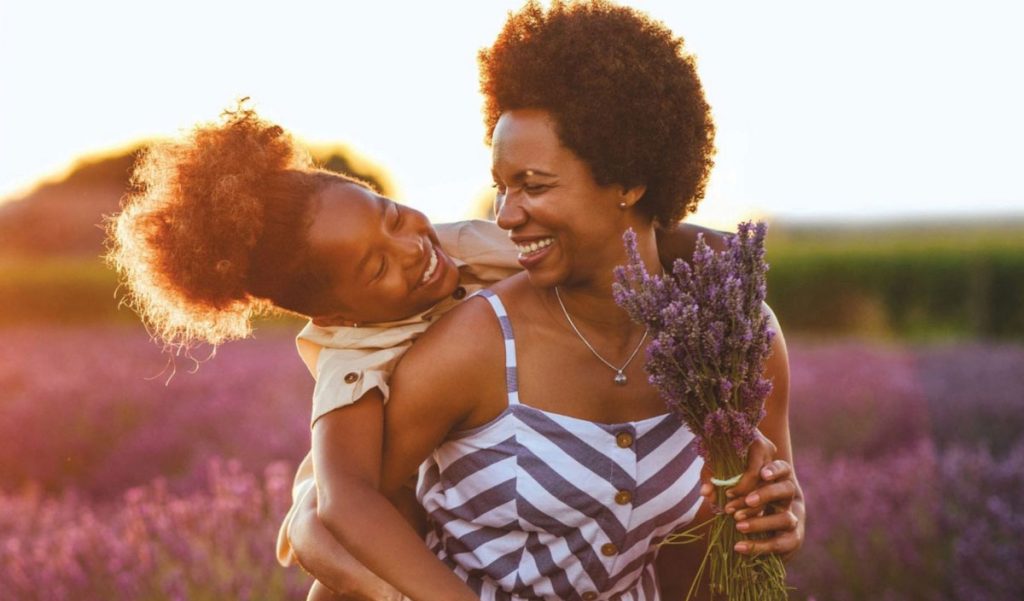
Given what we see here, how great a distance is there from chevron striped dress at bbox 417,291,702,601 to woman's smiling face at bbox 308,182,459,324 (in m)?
0.15

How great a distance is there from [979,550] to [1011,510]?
243mm

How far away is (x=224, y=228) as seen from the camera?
2393 millimetres

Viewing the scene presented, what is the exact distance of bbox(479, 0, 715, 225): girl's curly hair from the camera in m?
2.31

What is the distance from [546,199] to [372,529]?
26.5 inches

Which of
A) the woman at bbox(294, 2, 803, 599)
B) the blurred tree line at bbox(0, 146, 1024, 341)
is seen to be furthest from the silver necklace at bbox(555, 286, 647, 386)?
the blurred tree line at bbox(0, 146, 1024, 341)

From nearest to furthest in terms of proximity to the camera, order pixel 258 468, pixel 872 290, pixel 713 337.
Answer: pixel 713 337, pixel 258 468, pixel 872 290

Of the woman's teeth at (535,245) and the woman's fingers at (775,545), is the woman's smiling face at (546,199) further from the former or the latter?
the woman's fingers at (775,545)

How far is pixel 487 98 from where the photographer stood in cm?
250

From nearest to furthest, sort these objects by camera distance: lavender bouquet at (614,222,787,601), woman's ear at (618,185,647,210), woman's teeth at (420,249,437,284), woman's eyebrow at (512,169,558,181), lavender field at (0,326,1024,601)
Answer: lavender bouquet at (614,222,787,601), woman's eyebrow at (512,169,558,181), woman's ear at (618,185,647,210), woman's teeth at (420,249,437,284), lavender field at (0,326,1024,601)

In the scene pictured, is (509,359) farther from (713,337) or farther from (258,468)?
(258,468)

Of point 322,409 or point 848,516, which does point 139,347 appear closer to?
point 848,516

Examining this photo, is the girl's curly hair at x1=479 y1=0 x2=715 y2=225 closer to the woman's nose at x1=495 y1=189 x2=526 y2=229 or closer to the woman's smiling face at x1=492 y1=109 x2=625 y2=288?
the woman's smiling face at x1=492 y1=109 x2=625 y2=288

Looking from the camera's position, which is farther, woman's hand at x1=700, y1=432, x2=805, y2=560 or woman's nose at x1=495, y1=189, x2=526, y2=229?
woman's nose at x1=495, y1=189, x2=526, y2=229

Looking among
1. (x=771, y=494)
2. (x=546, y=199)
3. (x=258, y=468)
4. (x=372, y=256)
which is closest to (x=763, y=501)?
(x=771, y=494)
